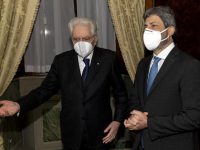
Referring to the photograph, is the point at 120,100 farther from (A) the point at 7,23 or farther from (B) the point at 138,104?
(A) the point at 7,23

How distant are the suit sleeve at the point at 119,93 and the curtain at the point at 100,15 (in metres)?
1.39

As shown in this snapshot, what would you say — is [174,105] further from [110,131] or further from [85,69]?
[85,69]

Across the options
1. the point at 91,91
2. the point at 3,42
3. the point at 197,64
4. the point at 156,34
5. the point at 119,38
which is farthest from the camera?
the point at 119,38

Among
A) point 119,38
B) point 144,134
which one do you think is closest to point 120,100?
point 144,134

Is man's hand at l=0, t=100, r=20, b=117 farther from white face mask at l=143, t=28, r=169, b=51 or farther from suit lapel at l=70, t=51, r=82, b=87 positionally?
white face mask at l=143, t=28, r=169, b=51

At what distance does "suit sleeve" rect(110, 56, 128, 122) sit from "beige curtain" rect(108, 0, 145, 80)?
118 centimetres

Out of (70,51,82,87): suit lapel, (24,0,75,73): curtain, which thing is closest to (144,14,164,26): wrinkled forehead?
(70,51,82,87): suit lapel

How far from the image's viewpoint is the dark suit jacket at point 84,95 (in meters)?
2.57

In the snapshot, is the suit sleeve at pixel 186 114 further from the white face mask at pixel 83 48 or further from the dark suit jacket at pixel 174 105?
the white face mask at pixel 83 48

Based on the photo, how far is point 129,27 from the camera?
3.81m

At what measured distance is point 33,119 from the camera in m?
3.94

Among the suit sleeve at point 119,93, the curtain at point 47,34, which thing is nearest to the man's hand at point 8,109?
the suit sleeve at point 119,93

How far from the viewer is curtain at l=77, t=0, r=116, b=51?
3.95 meters

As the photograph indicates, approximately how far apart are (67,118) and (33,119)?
56.1 inches
